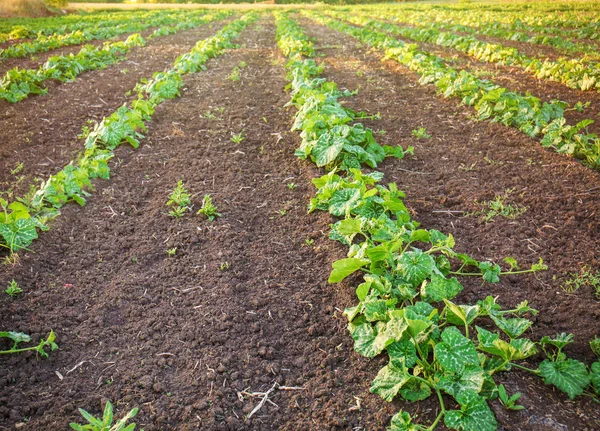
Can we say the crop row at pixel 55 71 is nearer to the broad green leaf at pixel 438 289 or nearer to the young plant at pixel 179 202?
the young plant at pixel 179 202

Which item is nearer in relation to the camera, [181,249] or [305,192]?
[181,249]

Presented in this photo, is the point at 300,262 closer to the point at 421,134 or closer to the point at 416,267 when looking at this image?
the point at 416,267

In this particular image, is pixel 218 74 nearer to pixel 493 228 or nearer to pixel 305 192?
pixel 305 192

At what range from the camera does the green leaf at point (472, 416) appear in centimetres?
220

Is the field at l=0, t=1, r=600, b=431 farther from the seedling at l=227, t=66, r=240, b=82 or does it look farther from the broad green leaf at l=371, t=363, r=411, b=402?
the seedling at l=227, t=66, r=240, b=82

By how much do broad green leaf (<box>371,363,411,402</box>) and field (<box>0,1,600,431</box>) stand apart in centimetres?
1

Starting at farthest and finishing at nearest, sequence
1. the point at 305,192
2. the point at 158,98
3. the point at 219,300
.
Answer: the point at 158,98 < the point at 305,192 < the point at 219,300

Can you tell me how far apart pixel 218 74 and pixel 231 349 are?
842cm

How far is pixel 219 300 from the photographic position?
11.0 ft

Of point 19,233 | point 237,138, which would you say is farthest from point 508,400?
point 237,138

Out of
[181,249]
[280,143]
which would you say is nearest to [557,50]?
[280,143]

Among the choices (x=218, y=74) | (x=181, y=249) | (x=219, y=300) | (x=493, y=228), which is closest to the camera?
(x=219, y=300)

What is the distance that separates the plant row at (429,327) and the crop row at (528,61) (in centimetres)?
694

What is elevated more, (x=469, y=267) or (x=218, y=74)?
(x=218, y=74)
